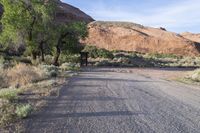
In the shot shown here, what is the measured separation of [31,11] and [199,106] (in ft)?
99.4

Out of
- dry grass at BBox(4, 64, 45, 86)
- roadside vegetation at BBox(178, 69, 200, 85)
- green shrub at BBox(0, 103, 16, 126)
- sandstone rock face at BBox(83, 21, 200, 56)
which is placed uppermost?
sandstone rock face at BBox(83, 21, 200, 56)

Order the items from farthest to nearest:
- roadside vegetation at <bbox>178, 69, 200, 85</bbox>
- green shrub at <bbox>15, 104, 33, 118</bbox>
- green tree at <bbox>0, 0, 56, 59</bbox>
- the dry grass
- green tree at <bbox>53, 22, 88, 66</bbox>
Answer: green tree at <bbox>53, 22, 88, 66</bbox> → green tree at <bbox>0, 0, 56, 59</bbox> → roadside vegetation at <bbox>178, 69, 200, 85</bbox> → the dry grass → green shrub at <bbox>15, 104, 33, 118</bbox>

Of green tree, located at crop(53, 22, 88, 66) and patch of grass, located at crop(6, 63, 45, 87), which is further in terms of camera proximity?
green tree, located at crop(53, 22, 88, 66)

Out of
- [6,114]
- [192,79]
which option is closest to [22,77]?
[6,114]

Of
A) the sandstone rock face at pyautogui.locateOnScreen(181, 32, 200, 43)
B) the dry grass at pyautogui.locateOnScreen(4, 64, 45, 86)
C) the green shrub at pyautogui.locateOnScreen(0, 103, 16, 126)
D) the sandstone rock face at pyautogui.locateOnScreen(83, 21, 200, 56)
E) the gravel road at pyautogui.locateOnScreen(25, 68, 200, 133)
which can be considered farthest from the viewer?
the sandstone rock face at pyautogui.locateOnScreen(181, 32, 200, 43)

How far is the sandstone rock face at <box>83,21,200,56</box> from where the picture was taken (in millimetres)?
106625

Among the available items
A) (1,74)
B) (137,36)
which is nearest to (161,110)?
(1,74)

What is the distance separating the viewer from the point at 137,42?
10756 cm

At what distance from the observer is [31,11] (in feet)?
133

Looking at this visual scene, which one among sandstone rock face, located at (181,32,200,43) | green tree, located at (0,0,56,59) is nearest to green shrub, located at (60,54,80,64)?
green tree, located at (0,0,56,59)

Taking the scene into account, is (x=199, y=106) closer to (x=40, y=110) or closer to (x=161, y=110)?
(x=161, y=110)

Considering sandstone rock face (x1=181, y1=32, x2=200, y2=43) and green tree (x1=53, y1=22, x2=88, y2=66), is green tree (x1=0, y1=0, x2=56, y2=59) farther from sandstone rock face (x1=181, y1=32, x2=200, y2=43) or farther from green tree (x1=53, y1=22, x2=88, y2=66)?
sandstone rock face (x1=181, y1=32, x2=200, y2=43)

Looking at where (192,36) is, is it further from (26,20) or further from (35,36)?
(26,20)

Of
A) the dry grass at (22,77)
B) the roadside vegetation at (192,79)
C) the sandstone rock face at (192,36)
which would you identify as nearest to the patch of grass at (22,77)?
the dry grass at (22,77)
